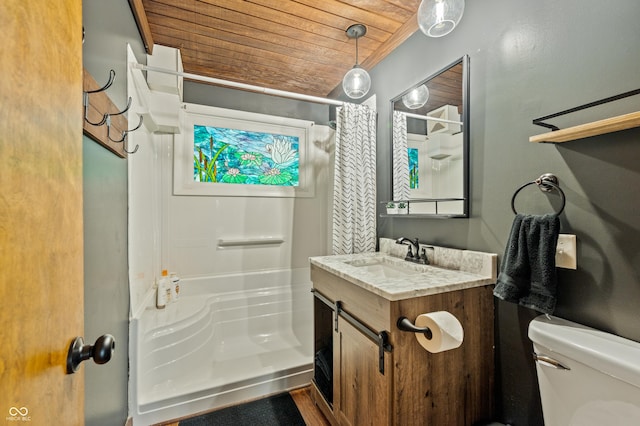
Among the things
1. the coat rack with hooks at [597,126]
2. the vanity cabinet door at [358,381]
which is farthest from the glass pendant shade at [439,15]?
the vanity cabinet door at [358,381]

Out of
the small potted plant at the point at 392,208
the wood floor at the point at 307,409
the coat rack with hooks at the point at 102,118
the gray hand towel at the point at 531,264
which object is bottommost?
the wood floor at the point at 307,409

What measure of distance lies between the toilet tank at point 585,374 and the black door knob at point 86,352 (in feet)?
4.16

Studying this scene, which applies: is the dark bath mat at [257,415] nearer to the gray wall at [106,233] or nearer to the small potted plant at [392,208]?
the gray wall at [106,233]

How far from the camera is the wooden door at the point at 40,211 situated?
0.38m

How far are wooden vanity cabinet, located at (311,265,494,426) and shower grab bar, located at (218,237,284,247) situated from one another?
142 cm

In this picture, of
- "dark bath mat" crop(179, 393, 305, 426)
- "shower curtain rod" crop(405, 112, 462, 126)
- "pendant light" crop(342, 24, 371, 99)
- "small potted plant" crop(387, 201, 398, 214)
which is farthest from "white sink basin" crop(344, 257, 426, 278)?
"pendant light" crop(342, 24, 371, 99)

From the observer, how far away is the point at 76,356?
22.1 inches

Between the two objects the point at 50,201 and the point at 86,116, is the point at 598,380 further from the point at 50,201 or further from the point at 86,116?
the point at 86,116

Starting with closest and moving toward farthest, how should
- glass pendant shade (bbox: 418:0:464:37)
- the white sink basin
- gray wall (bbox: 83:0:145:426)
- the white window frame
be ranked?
gray wall (bbox: 83:0:145:426) < glass pendant shade (bbox: 418:0:464:37) < the white sink basin < the white window frame

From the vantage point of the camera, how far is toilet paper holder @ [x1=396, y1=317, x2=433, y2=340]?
0.96m

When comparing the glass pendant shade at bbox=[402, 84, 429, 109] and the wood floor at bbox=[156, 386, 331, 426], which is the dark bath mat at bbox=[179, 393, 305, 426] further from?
the glass pendant shade at bbox=[402, 84, 429, 109]

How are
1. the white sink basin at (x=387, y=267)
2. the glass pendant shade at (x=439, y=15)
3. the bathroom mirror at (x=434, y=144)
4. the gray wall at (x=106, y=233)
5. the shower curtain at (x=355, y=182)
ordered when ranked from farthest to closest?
the shower curtain at (x=355, y=182)
the white sink basin at (x=387, y=267)
the bathroom mirror at (x=434, y=144)
the glass pendant shade at (x=439, y=15)
the gray wall at (x=106, y=233)

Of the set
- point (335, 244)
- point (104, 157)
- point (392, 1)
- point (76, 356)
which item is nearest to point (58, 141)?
point (76, 356)

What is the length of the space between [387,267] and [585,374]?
1.00 meters
